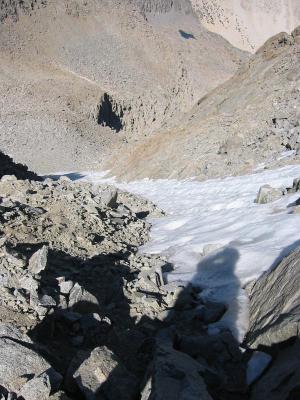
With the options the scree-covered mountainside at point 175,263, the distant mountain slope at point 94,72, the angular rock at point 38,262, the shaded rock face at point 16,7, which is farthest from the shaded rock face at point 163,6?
the angular rock at point 38,262

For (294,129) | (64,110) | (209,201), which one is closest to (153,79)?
(64,110)

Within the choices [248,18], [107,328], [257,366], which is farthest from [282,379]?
[248,18]

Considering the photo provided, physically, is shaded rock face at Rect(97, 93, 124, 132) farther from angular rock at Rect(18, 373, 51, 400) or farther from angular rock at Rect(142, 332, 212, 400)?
angular rock at Rect(18, 373, 51, 400)

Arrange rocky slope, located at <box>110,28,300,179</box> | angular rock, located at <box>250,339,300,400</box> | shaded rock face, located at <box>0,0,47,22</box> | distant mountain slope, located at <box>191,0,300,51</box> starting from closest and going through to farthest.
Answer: angular rock, located at <box>250,339,300,400</box>
rocky slope, located at <box>110,28,300,179</box>
shaded rock face, located at <box>0,0,47,22</box>
distant mountain slope, located at <box>191,0,300,51</box>

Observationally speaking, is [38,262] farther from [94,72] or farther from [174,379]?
[94,72]

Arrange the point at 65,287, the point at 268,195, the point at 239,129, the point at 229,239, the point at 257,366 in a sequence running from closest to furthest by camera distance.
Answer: the point at 257,366 → the point at 65,287 → the point at 229,239 → the point at 268,195 → the point at 239,129

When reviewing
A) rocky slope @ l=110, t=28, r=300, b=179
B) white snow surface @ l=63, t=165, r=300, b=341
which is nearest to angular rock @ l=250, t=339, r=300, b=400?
white snow surface @ l=63, t=165, r=300, b=341

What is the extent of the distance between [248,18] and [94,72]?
5521 cm

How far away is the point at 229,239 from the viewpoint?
23.1 ft

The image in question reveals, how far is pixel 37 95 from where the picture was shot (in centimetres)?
5097

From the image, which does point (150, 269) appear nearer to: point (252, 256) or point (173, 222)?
point (252, 256)

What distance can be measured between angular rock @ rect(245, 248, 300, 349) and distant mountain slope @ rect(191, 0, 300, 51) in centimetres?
10115

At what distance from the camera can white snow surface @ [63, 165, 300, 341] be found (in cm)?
538

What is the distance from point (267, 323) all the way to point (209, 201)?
24.3ft
